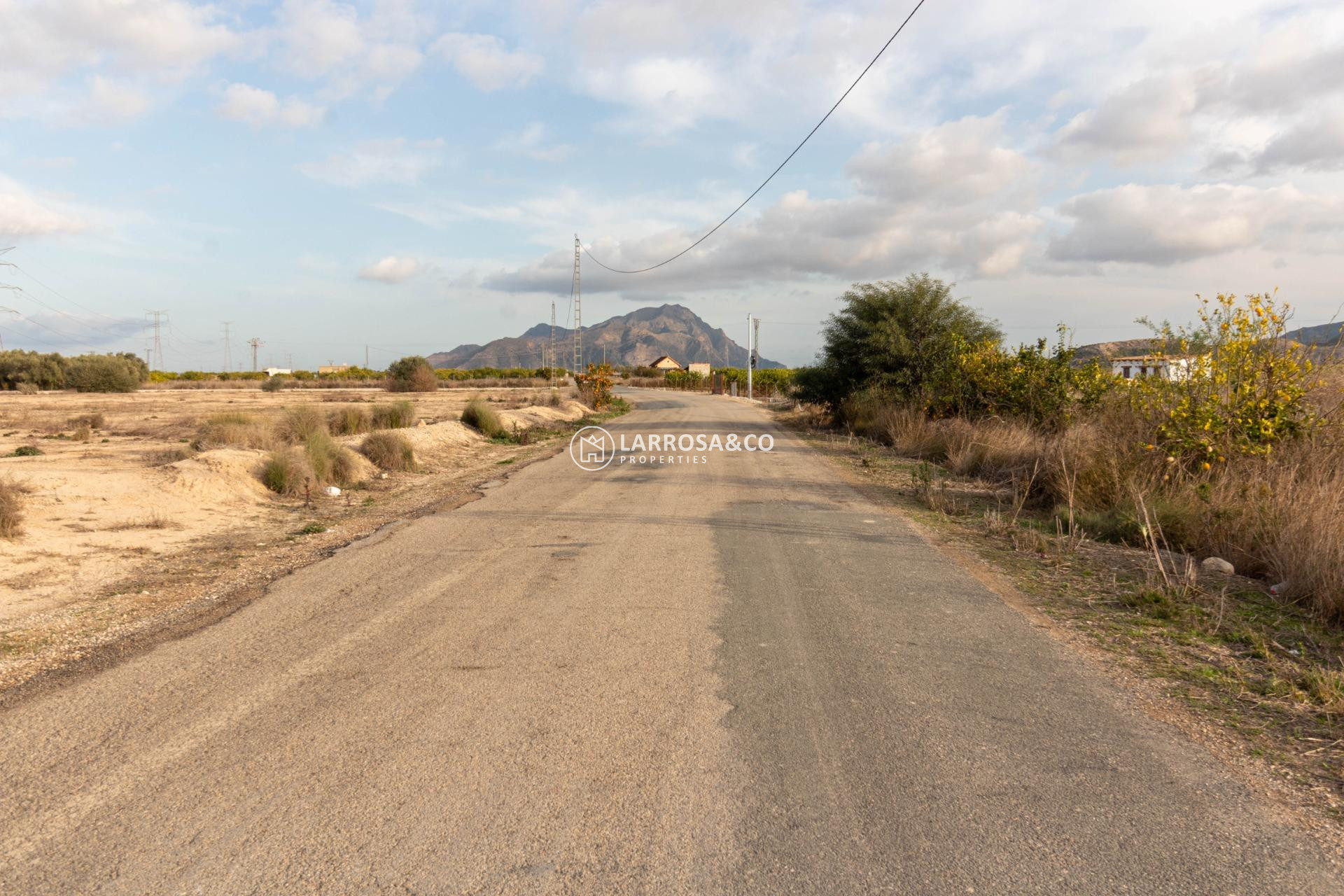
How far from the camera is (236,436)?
1627 cm

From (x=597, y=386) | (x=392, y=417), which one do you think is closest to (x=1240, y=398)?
(x=392, y=417)

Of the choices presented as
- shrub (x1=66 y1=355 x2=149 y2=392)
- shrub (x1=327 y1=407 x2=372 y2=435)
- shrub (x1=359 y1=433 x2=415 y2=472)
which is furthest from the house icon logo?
shrub (x1=66 y1=355 x2=149 y2=392)

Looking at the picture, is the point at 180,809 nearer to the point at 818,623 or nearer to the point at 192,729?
the point at 192,729

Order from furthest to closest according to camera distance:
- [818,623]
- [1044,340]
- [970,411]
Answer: [970,411] → [1044,340] → [818,623]

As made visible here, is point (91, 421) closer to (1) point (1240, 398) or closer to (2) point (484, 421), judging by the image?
(2) point (484, 421)

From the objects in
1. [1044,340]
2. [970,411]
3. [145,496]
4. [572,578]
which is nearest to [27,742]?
[572,578]

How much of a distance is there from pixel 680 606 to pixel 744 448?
1429cm

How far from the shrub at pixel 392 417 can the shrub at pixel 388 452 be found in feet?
20.9

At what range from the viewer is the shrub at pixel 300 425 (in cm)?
1770

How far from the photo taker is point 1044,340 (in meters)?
15.8

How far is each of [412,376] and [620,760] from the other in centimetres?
7152

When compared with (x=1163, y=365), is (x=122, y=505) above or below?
below

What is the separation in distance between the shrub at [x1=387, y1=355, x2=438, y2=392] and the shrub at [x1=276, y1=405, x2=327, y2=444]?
51.6 m

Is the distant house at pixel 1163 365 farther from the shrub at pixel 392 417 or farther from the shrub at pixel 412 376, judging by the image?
the shrub at pixel 412 376
